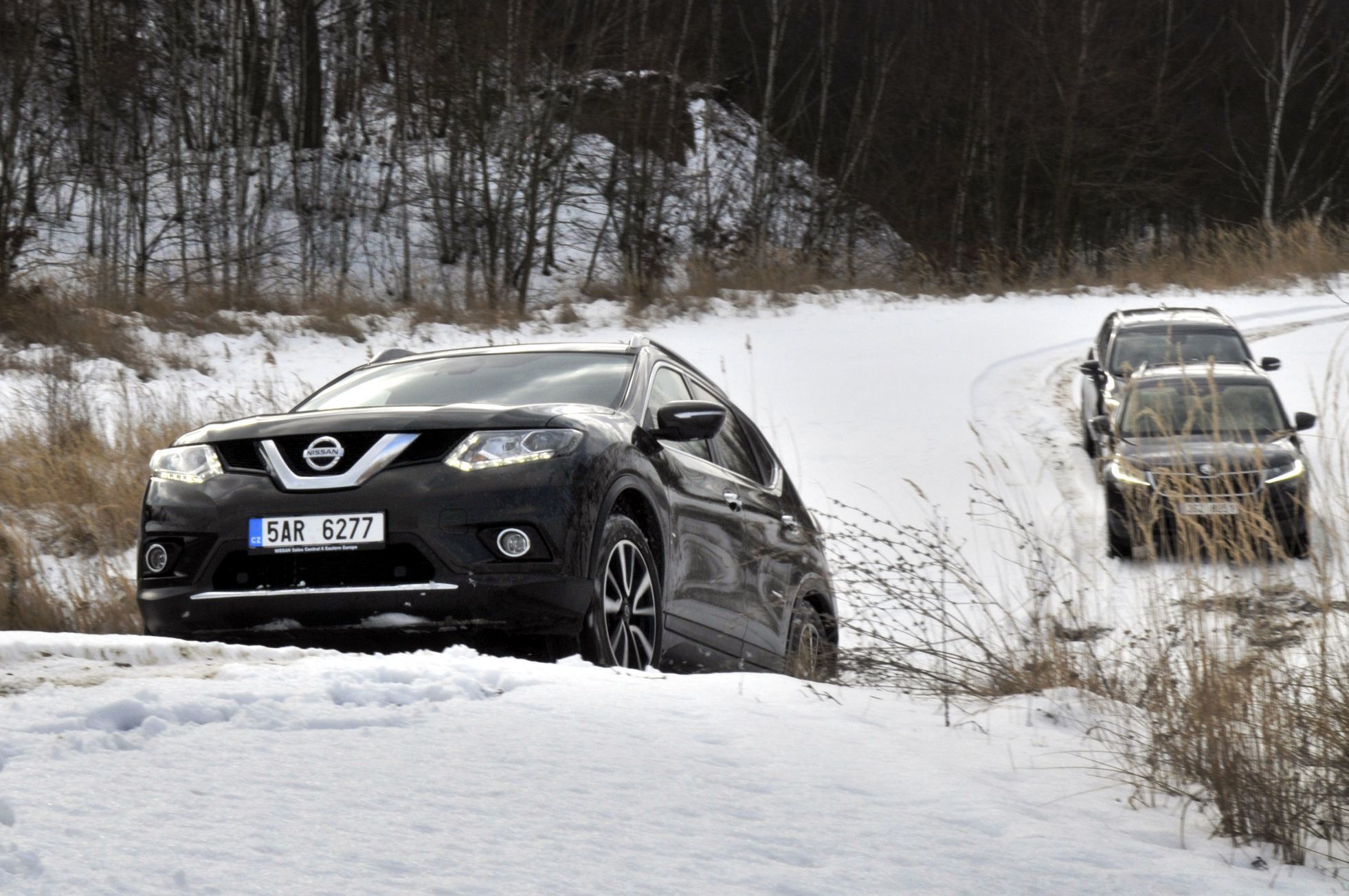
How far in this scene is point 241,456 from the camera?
4879 millimetres

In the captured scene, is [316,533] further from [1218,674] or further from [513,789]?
[1218,674]

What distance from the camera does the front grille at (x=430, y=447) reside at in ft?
15.5

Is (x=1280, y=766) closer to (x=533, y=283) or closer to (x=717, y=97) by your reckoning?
(x=533, y=283)

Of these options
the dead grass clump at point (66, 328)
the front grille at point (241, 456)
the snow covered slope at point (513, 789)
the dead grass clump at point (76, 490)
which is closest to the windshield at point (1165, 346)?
the dead grass clump at point (76, 490)

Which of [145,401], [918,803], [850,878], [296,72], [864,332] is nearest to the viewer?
[850,878]

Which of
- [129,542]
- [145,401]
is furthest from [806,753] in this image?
[145,401]

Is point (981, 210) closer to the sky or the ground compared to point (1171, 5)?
closer to the ground

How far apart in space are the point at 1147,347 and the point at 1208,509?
1182 centimetres

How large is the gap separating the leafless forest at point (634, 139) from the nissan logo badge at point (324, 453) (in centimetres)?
1364

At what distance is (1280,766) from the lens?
3406 mm

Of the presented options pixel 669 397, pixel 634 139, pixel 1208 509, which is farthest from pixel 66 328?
pixel 634 139

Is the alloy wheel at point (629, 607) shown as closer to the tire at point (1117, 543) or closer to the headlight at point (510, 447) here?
the headlight at point (510, 447)

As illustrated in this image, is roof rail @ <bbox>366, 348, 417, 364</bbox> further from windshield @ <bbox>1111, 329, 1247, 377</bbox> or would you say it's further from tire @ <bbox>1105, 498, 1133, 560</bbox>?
windshield @ <bbox>1111, 329, 1247, 377</bbox>

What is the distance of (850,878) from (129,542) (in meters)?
7.37
